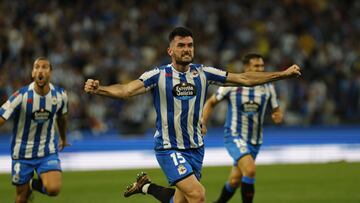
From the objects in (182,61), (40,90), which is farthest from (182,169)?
(40,90)

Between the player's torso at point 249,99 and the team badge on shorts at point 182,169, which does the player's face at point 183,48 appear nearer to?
the team badge on shorts at point 182,169

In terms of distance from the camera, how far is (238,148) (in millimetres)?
10234

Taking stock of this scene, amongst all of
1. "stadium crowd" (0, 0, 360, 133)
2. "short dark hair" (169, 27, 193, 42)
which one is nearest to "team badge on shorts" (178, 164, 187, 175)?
"short dark hair" (169, 27, 193, 42)

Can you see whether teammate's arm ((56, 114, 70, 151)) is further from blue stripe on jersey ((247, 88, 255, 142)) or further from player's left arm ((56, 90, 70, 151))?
blue stripe on jersey ((247, 88, 255, 142))

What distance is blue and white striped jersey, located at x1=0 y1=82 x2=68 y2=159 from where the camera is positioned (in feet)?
30.2

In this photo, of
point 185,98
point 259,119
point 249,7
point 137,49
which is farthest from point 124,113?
point 185,98

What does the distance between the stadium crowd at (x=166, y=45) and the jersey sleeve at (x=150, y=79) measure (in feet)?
33.6

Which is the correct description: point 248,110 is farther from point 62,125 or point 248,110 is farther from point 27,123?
point 27,123

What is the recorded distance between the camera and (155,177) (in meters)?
14.6

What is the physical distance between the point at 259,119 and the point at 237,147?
0.56 metres

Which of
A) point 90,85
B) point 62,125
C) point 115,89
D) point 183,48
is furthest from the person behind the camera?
point 62,125

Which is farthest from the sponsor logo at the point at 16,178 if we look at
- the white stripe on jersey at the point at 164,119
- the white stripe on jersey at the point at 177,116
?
the white stripe on jersey at the point at 177,116

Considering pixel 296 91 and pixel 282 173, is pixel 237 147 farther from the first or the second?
pixel 296 91

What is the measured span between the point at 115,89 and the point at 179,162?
3.57 feet
